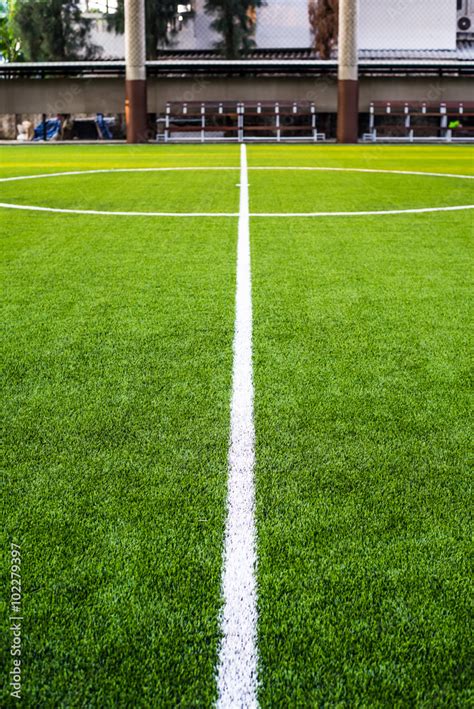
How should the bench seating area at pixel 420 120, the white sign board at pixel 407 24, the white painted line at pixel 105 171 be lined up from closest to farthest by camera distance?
the white painted line at pixel 105 171
the bench seating area at pixel 420 120
the white sign board at pixel 407 24

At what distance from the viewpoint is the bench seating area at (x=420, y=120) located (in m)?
31.8

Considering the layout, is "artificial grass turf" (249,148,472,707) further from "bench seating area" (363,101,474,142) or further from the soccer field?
"bench seating area" (363,101,474,142)

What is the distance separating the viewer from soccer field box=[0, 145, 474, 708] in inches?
67.8

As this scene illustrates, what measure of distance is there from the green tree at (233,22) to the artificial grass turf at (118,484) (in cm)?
3936

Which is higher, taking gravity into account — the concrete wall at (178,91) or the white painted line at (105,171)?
the concrete wall at (178,91)

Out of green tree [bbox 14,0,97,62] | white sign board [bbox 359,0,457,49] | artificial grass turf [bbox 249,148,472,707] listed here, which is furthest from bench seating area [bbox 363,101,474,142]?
artificial grass turf [bbox 249,148,472,707]

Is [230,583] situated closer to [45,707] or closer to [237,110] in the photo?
[45,707]

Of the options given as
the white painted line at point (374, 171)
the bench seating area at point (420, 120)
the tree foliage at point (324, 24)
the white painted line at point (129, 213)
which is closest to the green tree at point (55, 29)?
the tree foliage at point (324, 24)

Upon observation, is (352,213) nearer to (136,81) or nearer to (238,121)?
(136,81)

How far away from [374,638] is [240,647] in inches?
10.8

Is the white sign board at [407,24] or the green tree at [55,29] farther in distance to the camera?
the green tree at [55,29]

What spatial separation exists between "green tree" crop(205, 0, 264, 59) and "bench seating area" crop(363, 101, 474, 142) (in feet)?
33.6

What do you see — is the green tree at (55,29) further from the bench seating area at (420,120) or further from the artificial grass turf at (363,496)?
the artificial grass turf at (363,496)

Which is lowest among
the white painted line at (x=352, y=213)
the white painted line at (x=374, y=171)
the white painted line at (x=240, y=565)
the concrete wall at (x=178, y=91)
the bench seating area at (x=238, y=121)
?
the white painted line at (x=240, y=565)
